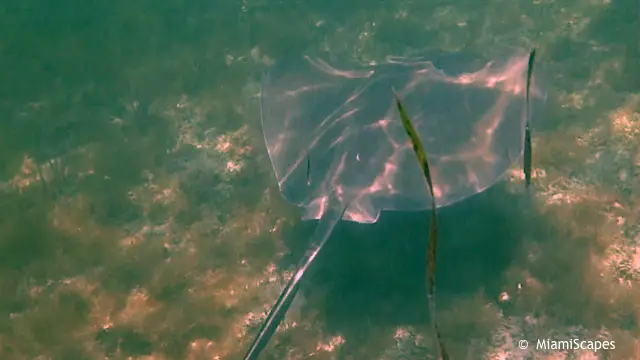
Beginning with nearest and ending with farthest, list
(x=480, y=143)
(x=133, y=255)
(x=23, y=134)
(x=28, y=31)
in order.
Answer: (x=480, y=143), (x=133, y=255), (x=23, y=134), (x=28, y=31)

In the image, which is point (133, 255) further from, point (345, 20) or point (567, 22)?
point (567, 22)

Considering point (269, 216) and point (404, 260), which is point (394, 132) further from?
point (269, 216)

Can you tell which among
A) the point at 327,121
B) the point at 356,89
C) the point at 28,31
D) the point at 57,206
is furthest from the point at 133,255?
the point at 28,31

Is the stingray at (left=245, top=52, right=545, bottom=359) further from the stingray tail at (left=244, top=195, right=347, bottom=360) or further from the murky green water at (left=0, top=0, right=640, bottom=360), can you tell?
the murky green water at (left=0, top=0, right=640, bottom=360)

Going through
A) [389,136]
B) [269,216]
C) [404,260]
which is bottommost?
[404,260]

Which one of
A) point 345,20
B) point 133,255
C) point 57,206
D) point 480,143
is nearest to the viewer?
point 480,143

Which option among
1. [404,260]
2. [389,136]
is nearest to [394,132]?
[389,136]

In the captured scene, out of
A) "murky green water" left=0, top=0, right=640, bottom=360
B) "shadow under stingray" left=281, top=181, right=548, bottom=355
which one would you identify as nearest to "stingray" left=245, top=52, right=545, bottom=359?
"shadow under stingray" left=281, top=181, right=548, bottom=355
